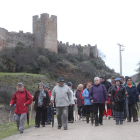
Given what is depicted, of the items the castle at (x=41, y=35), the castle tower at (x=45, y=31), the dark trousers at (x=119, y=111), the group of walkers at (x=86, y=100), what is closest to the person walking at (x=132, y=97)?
the group of walkers at (x=86, y=100)

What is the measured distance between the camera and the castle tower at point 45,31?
57188mm

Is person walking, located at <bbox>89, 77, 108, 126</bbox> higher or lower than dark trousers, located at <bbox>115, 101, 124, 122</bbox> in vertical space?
higher

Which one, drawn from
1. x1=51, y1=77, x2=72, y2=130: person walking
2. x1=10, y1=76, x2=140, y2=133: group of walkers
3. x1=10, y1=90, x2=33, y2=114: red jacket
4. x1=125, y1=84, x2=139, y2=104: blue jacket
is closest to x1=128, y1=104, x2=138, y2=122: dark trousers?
x1=10, y1=76, x2=140, y2=133: group of walkers

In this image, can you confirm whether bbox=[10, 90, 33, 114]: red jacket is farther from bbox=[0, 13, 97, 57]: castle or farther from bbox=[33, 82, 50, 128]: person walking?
bbox=[0, 13, 97, 57]: castle


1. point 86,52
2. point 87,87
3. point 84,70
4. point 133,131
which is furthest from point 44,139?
point 86,52

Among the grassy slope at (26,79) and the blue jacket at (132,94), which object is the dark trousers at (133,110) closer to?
the blue jacket at (132,94)

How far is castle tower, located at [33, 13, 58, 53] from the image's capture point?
57.2 metres

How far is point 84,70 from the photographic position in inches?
2167

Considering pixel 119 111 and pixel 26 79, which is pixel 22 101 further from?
pixel 26 79

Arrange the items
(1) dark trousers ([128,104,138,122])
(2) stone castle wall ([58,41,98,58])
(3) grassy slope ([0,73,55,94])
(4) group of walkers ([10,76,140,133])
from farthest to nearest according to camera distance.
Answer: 1. (2) stone castle wall ([58,41,98,58])
2. (3) grassy slope ([0,73,55,94])
3. (1) dark trousers ([128,104,138,122])
4. (4) group of walkers ([10,76,140,133])

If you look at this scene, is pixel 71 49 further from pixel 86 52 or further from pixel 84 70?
pixel 84 70

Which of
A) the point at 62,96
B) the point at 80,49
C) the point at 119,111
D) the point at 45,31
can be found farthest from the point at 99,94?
the point at 80,49

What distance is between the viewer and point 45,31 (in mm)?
57219

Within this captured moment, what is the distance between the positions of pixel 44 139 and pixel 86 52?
225ft
